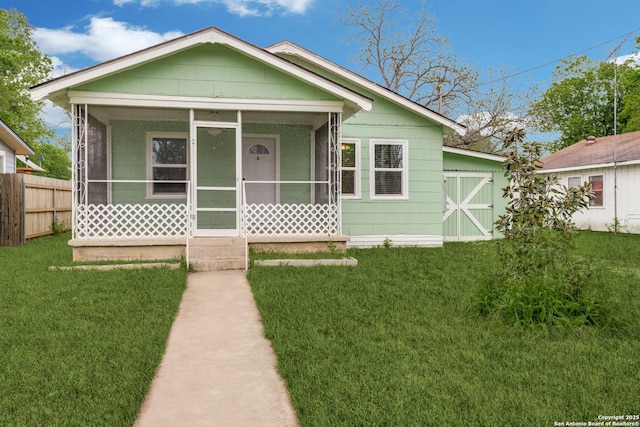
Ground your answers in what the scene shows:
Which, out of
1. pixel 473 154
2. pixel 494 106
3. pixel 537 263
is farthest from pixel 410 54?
pixel 537 263

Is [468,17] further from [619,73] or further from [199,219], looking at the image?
[199,219]

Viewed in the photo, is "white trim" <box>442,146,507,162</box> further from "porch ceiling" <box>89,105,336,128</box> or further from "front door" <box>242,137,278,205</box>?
→ "front door" <box>242,137,278,205</box>

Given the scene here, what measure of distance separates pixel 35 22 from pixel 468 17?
31.3m

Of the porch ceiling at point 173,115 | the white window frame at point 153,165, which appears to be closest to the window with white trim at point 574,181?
the porch ceiling at point 173,115

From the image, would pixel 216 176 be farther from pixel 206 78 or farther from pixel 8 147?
pixel 8 147

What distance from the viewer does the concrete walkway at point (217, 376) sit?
3.19 meters

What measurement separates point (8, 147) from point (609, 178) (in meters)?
22.4

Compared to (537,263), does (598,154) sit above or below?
above

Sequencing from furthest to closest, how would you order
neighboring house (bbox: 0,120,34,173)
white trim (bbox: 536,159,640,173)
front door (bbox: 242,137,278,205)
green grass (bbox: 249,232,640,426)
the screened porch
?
white trim (bbox: 536,159,640,173) → neighboring house (bbox: 0,120,34,173) → front door (bbox: 242,137,278,205) → the screened porch → green grass (bbox: 249,232,640,426)

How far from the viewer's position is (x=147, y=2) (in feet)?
93.8

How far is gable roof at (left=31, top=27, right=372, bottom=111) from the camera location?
29.6 feet

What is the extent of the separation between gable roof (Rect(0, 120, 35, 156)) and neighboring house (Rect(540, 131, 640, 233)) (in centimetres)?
1840

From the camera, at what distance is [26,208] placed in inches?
515

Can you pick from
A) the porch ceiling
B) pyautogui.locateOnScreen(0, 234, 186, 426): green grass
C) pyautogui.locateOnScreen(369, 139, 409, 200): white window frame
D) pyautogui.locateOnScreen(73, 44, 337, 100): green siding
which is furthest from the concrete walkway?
pyautogui.locateOnScreen(369, 139, 409, 200): white window frame
